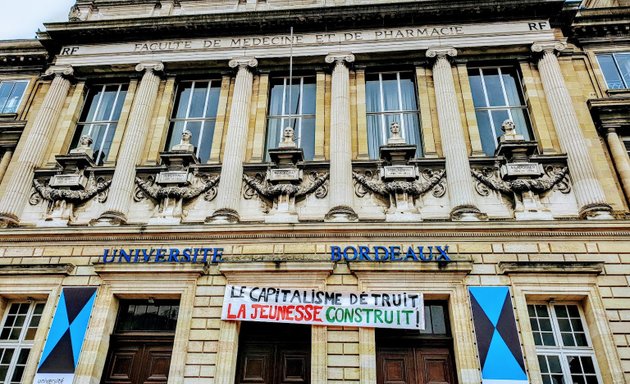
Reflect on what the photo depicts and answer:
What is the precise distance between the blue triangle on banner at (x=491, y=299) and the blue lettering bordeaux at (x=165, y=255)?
18.5 ft

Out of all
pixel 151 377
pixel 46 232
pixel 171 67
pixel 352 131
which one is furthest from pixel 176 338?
pixel 171 67

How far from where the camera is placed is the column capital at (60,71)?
13.6 m

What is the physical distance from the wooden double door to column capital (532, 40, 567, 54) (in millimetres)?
9756

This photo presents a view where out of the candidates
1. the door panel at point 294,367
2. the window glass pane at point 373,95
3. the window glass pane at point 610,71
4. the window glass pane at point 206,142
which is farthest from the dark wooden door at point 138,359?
the window glass pane at point 610,71

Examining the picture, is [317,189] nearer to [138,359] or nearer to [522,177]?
[522,177]

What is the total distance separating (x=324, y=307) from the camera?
9438mm

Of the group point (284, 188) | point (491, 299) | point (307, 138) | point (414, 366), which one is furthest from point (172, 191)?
point (491, 299)

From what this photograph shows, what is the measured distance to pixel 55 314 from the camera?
9.89m

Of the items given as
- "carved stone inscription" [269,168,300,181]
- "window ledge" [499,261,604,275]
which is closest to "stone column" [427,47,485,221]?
"window ledge" [499,261,604,275]

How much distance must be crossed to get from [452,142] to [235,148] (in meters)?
5.50

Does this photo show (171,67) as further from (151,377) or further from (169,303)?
(151,377)

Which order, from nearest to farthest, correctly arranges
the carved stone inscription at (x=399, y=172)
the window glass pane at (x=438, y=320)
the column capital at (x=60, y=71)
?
the window glass pane at (x=438, y=320), the carved stone inscription at (x=399, y=172), the column capital at (x=60, y=71)

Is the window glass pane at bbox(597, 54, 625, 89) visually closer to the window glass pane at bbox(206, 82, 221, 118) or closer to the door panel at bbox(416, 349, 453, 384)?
the door panel at bbox(416, 349, 453, 384)

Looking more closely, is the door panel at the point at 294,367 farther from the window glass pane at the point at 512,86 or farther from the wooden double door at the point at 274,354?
the window glass pane at the point at 512,86
